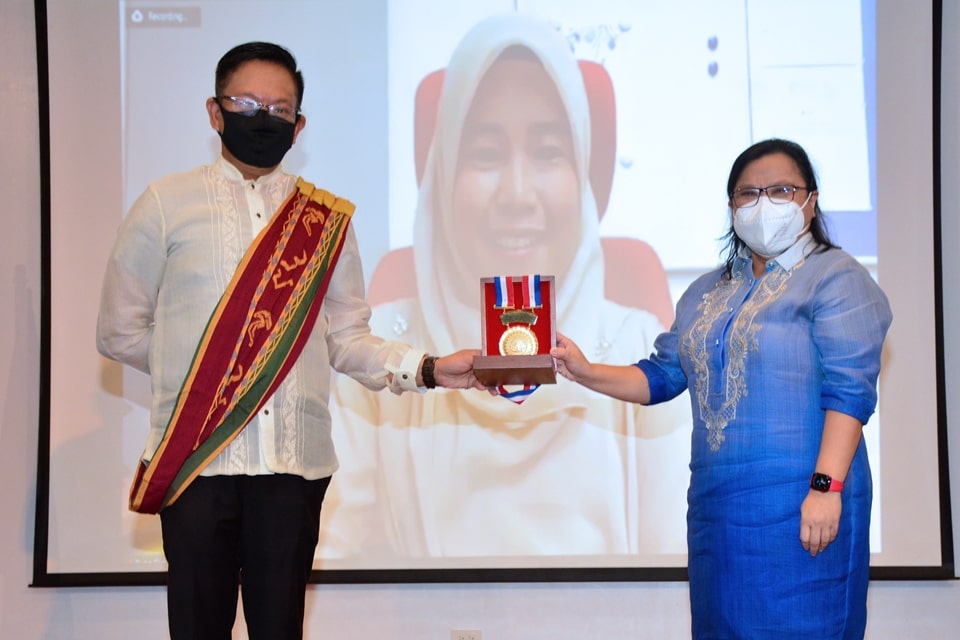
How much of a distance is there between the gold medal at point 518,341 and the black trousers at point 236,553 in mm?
550

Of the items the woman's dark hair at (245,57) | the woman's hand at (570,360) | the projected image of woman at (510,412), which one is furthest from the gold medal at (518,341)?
the projected image of woman at (510,412)

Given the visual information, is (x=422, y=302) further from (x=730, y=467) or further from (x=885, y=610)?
(x=885, y=610)

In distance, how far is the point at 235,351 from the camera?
5.73ft

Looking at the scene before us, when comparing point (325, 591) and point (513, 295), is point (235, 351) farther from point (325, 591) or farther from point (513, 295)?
point (325, 591)

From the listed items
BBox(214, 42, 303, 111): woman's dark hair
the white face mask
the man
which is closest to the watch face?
the white face mask

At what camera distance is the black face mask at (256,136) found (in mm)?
1825

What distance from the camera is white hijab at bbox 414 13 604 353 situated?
10.0 ft

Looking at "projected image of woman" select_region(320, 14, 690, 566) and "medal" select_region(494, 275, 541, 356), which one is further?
"projected image of woman" select_region(320, 14, 690, 566)

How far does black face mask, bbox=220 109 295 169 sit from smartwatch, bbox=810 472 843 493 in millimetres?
1238

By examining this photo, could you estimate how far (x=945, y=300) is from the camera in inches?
123

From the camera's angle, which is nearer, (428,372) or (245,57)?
(245,57)

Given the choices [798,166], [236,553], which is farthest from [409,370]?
[798,166]

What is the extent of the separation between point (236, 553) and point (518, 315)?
781 mm

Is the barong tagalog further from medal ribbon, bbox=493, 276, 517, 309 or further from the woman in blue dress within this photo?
the woman in blue dress
